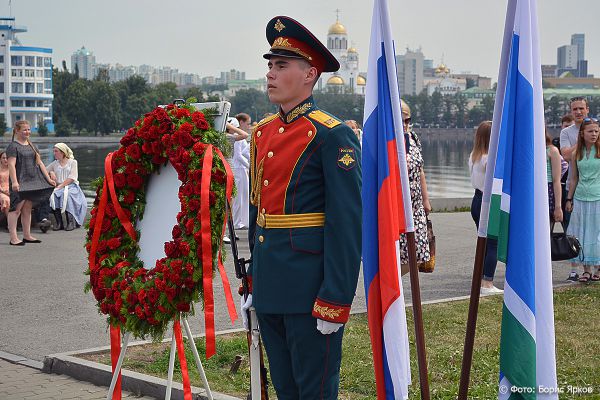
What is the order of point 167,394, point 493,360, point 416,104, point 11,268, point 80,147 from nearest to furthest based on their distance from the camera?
point 167,394
point 493,360
point 11,268
point 80,147
point 416,104

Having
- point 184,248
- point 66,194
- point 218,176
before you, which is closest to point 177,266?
point 184,248

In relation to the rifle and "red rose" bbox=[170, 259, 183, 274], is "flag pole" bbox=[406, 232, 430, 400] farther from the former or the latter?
"red rose" bbox=[170, 259, 183, 274]

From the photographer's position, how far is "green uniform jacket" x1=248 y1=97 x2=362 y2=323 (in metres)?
3.93

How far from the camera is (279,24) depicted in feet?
13.8

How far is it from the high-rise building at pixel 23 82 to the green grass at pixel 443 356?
125713 mm

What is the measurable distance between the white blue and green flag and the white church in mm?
157778

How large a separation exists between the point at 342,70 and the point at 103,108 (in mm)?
72065

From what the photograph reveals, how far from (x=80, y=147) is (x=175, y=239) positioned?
91314 mm

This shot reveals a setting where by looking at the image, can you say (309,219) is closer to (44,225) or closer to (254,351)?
(254,351)

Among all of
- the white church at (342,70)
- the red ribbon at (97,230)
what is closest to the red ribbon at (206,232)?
the red ribbon at (97,230)

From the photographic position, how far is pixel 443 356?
6.36 m

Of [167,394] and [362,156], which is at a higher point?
[362,156]

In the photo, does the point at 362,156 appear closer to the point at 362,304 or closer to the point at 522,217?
the point at 522,217

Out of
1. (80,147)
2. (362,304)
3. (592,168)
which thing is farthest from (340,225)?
(80,147)
